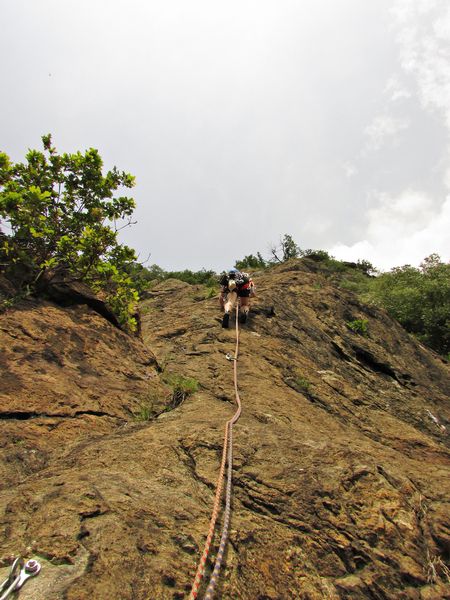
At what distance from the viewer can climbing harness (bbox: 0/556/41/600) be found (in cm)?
206

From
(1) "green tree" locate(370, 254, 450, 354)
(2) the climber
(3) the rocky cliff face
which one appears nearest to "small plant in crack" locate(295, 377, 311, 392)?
(3) the rocky cliff face

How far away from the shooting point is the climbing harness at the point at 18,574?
6.77ft

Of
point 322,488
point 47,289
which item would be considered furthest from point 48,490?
point 47,289

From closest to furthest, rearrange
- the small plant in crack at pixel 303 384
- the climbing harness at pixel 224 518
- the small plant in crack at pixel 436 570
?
the climbing harness at pixel 224 518 < the small plant in crack at pixel 436 570 < the small plant in crack at pixel 303 384

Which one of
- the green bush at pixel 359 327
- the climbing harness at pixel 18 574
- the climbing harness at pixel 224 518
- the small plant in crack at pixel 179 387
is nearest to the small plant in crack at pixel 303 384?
the climbing harness at pixel 224 518

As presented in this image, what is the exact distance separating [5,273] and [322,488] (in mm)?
5873

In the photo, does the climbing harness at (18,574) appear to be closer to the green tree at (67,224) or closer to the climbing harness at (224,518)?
the climbing harness at (224,518)

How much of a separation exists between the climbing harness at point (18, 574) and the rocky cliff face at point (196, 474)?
0.06 metres

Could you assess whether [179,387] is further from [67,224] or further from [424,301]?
[424,301]

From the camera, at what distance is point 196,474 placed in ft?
12.2

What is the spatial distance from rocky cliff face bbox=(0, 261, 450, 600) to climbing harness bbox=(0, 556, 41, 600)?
55 mm

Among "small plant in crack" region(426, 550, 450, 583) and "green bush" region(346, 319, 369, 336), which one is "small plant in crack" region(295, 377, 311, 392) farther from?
"green bush" region(346, 319, 369, 336)

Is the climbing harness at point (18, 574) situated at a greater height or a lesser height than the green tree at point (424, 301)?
lesser

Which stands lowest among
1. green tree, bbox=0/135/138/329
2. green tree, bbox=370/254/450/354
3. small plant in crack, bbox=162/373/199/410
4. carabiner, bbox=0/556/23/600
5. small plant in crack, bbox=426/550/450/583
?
carabiner, bbox=0/556/23/600
